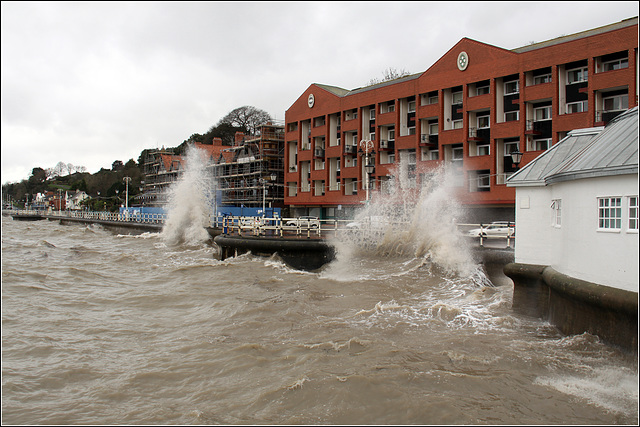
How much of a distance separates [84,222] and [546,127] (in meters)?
66.7

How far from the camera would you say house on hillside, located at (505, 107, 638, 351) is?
28.6 feet

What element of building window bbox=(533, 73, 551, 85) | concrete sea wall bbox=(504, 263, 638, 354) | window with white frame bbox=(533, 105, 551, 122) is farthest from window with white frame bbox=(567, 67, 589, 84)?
concrete sea wall bbox=(504, 263, 638, 354)

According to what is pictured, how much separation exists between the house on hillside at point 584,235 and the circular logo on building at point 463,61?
80.8 ft

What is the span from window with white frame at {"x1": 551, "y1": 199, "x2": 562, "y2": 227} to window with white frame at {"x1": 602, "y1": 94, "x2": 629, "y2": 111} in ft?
72.1

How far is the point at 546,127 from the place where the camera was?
32.5m

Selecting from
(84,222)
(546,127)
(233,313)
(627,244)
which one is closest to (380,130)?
(546,127)

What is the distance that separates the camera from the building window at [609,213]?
9.02 metres

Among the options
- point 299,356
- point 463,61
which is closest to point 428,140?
point 463,61

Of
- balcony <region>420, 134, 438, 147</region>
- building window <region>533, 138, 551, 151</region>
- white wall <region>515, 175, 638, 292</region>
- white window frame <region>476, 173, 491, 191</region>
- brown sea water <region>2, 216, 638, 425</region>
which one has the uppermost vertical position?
balcony <region>420, 134, 438, 147</region>

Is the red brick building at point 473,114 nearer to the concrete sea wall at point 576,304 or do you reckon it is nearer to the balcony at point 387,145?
the balcony at point 387,145

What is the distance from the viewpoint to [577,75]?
3123 cm

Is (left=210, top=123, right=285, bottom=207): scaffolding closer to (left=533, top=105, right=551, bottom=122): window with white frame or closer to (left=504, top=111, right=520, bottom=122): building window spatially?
(left=504, top=111, right=520, bottom=122): building window

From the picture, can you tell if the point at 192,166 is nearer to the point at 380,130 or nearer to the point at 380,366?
the point at 380,130

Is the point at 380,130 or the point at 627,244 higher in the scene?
the point at 380,130
